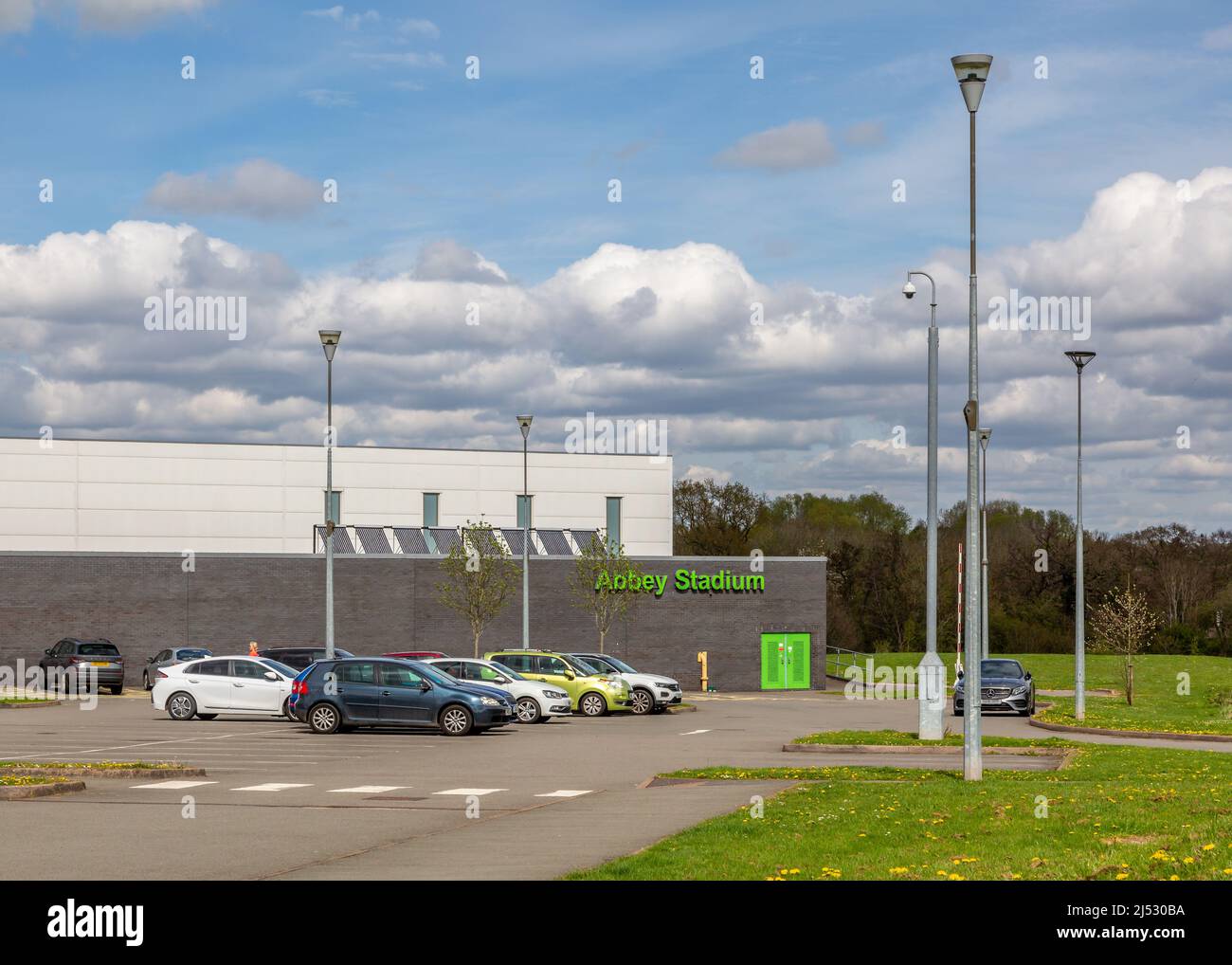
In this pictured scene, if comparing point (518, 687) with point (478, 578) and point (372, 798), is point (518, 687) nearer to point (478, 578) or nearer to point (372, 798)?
point (372, 798)

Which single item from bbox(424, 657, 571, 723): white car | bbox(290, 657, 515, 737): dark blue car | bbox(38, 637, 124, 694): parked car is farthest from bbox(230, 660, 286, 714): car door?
bbox(38, 637, 124, 694): parked car

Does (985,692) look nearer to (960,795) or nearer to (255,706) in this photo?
(255,706)

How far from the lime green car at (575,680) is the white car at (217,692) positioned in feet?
20.7

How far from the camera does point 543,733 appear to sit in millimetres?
29516

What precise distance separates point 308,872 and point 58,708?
3049 cm

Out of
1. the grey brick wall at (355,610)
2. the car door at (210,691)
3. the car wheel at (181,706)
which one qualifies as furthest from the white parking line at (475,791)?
the grey brick wall at (355,610)

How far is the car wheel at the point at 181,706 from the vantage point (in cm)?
3259

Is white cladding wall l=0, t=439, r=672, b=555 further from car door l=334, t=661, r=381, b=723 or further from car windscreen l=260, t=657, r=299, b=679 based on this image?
car door l=334, t=661, r=381, b=723

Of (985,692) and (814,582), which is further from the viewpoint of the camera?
(814,582)

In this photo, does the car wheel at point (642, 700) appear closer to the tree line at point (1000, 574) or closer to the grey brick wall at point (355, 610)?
the grey brick wall at point (355, 610)

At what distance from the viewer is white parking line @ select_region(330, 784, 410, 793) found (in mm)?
Answer: 17684
